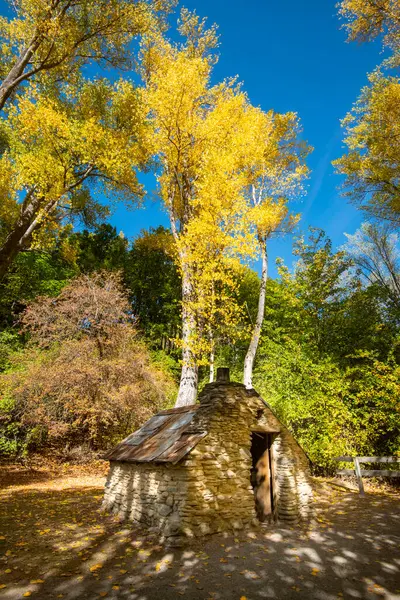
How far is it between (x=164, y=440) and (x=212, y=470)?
3.88 ft

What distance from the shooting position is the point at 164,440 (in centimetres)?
658

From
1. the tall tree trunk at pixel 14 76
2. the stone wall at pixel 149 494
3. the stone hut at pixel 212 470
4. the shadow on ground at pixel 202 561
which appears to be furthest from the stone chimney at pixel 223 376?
the tall tree trunk at pixel 14 76

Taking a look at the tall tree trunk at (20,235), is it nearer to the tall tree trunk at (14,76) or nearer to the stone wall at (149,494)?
the tall tree trunk at (14,76)

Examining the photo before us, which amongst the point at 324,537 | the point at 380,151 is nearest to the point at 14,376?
the point at 324,537

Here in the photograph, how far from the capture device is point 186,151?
39.8ft

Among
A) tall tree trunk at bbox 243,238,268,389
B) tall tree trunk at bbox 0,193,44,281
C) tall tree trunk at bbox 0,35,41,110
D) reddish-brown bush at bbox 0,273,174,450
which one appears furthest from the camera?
reddish-brown bush at bbox 0,273,174,450

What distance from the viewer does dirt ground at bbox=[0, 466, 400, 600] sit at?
3.94 metres

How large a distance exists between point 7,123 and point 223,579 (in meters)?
14.3

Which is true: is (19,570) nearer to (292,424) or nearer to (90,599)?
(90,599)

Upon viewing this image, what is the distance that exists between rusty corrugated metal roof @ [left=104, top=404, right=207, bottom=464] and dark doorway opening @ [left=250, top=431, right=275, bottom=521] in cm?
144

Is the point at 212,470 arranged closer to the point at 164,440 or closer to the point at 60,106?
the point at 164,440

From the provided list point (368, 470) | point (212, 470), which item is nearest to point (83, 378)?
point (212, 470)

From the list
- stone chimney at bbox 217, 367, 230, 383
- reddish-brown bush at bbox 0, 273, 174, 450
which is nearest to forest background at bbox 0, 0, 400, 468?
reddish-brown bush at bbox 0, 273, 174, 450

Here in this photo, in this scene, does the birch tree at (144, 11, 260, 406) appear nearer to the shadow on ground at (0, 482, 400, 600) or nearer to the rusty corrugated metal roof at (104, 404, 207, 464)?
the rusty corrugated metal roof at (104, 404, 207, 464)
